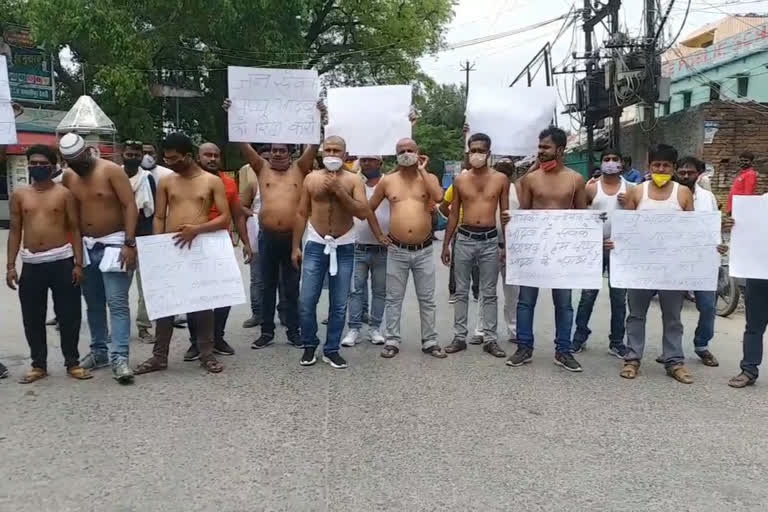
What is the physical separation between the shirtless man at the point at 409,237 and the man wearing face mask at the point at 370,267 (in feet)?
1.05

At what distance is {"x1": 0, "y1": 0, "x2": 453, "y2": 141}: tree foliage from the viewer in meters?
17.8

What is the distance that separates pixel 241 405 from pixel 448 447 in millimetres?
1452

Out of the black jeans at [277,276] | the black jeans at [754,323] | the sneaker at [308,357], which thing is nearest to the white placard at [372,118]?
the black jeans at [277,276]

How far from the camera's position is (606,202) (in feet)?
18.6

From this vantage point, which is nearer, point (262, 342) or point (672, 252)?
point (672, 252)

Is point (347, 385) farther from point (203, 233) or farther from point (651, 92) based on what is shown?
point (651, 92)

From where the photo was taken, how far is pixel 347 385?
4.86 m

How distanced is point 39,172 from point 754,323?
5.23m

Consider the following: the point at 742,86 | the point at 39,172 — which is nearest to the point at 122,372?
the point at 39,172

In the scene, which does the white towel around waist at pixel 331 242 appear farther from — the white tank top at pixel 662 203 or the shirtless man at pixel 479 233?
the white tank top at pixel 662 203

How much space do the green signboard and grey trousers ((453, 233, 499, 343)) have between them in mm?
20438

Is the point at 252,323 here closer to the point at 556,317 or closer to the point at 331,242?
the point at 331,242

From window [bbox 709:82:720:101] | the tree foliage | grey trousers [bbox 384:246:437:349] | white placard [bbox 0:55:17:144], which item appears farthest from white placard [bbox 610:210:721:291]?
window [bbox 709:82:720:101]

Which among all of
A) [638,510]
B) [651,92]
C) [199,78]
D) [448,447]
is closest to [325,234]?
[448,447]
